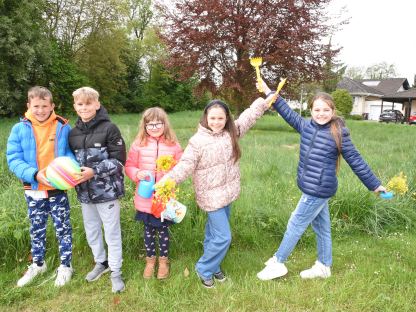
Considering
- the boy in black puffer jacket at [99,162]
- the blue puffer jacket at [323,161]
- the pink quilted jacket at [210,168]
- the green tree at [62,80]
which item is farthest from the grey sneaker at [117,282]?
the green tree at [62,80]

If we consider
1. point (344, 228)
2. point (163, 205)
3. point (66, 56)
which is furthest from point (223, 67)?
point (66, 56)

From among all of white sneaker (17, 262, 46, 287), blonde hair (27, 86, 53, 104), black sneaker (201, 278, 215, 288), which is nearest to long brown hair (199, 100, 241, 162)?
black sneaker (201, 278, 215, 288)

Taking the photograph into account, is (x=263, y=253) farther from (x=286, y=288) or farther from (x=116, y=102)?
(x=116, y=102)

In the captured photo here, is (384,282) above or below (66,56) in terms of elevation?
below

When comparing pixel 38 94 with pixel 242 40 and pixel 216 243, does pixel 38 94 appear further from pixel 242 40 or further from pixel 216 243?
pixel 242 40

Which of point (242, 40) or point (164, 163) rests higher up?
point (242, 40)

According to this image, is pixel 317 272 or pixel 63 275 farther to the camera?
pixel 317 272

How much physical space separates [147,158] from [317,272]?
184 cm

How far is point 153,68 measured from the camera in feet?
116

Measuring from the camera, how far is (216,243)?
10.3 ft

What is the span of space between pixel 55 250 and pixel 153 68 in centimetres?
3336

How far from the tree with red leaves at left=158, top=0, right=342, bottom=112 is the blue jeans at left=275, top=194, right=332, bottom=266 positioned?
1123 centimetres

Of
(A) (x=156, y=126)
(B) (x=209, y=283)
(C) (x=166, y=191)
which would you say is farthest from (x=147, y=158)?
(B) (x=209, y=283)

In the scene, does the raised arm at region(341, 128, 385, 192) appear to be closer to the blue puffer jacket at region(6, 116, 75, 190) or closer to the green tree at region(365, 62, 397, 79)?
the blue puffer jacket at region(6, 116, 75, 190)
